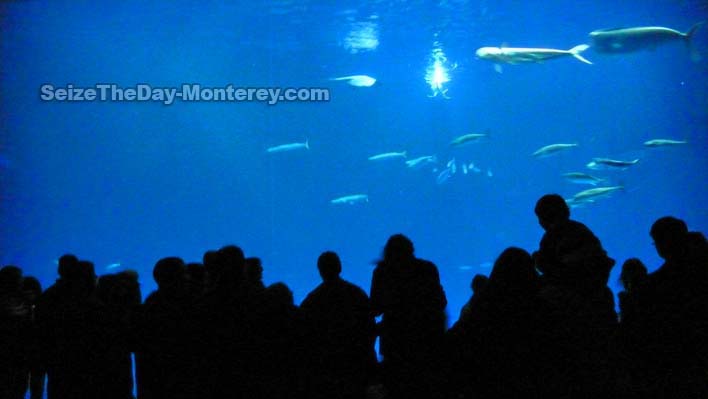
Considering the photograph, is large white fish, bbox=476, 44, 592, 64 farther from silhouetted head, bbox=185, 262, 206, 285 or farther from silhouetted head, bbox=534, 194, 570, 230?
silhouetted head, bbox=185, 262, 206, 285

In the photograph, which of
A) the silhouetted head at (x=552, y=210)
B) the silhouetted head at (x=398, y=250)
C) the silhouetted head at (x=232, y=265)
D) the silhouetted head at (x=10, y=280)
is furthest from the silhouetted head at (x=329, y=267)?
the silhouetted head at (x=10, y=280)

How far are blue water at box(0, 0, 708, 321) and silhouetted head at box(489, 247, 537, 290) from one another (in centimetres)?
1269

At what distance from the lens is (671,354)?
9.21 ft

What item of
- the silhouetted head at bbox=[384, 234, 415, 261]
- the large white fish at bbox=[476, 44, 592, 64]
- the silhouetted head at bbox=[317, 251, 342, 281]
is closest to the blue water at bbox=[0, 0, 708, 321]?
the large white fish at bbox=[476, 44, 592, 64]

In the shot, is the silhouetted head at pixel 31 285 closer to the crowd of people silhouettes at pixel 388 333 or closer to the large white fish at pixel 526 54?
the crowd of people silhouettes at pixel 388 333

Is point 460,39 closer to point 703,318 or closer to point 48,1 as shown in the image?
point 48,1

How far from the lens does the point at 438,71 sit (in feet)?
90.1

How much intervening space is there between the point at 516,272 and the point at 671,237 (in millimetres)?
987

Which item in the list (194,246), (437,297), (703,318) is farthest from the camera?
(194,246)

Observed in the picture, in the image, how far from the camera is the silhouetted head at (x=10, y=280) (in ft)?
11.2

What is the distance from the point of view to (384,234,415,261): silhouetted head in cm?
345

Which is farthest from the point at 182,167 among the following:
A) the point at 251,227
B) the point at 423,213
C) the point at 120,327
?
the point at 120,327

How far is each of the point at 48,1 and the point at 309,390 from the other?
13.4 meters

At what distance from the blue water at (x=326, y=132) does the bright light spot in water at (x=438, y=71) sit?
1.53ft
